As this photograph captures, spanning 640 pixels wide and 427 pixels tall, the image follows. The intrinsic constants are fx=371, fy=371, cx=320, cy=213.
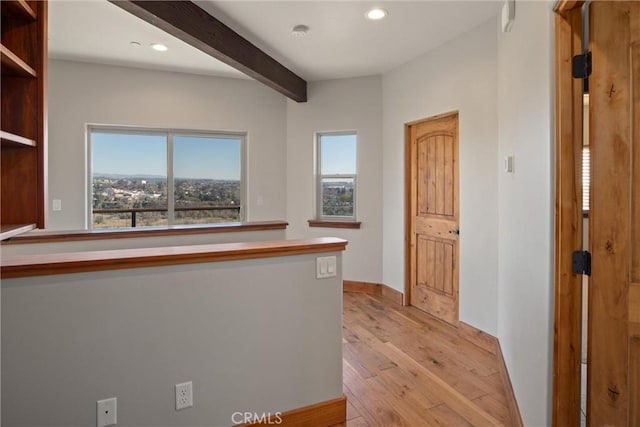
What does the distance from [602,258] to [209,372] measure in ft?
5.58

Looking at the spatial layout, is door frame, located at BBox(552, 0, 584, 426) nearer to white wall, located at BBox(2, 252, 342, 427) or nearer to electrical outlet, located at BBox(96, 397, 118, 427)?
white wall, located at BBox(2, 252, 342, 427)

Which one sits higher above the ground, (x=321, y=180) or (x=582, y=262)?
(x=321, y=180)

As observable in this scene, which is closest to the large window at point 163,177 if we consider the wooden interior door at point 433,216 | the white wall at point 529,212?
the wooden interior door at point 433,216

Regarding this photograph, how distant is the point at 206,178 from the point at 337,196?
1682 millimetres

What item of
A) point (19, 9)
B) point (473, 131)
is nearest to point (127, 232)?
point (19, 9)

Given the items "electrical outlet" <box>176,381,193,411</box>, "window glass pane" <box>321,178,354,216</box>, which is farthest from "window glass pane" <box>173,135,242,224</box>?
"electrical outlet" <box>176,381,193,411</box>

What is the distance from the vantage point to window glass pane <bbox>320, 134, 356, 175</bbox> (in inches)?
185

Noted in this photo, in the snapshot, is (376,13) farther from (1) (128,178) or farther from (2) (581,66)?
(1) (128,178)

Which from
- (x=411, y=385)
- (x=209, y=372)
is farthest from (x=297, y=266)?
(x=411, y=385)

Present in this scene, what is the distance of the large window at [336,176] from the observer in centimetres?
470

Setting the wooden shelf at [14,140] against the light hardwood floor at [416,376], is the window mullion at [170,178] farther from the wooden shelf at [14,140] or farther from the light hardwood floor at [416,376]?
the wooden shelf at [14,140]

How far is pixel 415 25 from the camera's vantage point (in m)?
3.12

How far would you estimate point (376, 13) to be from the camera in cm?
290

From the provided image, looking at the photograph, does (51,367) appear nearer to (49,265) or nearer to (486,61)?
(49,265)
